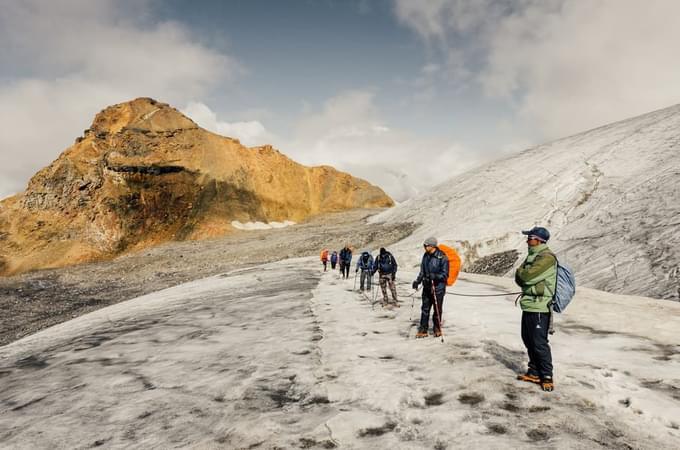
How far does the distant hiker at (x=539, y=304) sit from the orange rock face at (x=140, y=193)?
85.9m

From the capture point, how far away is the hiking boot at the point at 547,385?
19.5ft

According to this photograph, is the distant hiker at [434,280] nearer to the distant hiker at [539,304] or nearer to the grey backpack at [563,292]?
the distant hiker at [539,304]

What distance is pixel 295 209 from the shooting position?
10781 centimetres

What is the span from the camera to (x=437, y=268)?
915 centimetres

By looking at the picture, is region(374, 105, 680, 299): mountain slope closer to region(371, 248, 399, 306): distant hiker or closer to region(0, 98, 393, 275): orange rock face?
region(371, 248, 399, 306): distant hiker

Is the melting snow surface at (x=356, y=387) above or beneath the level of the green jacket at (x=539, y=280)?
beneath

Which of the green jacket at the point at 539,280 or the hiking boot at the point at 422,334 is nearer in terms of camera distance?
the green jacket at the point at 539,280

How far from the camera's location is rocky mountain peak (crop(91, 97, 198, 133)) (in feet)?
334

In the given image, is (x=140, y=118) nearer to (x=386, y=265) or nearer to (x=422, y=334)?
(x=386, y=265)

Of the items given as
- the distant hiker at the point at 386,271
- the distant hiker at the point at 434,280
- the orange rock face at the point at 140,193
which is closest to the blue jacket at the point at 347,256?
the distant hiker at the point at 386,271

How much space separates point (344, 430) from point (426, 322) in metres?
4.70

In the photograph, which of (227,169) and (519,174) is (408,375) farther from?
(227,169)

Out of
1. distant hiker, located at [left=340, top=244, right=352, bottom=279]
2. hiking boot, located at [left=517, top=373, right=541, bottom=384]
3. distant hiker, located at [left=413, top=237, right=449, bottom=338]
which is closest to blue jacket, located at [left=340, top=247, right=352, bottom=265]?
distant hiker, located at [left=340, top=244, right=352, bottom=279]

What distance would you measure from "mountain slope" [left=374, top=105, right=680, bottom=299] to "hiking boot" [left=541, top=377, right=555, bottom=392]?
11.8m
